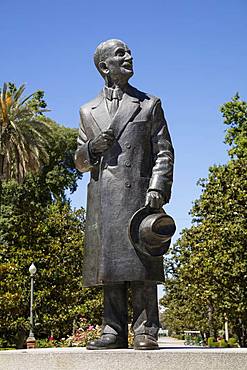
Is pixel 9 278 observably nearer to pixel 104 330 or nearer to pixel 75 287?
pixel 75 287

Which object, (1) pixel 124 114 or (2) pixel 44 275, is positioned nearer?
(1) pixel 124 114

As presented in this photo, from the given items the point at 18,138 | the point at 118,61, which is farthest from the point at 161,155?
the point at 18,138

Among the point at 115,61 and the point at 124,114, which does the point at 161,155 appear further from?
the point at 115,61

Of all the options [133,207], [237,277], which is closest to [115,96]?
[133,207]

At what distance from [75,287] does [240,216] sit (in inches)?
366

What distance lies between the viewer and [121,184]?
6707mm

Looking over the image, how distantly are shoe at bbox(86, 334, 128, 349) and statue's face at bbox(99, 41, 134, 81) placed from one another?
8.60ft

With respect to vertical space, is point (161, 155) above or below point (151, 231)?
above

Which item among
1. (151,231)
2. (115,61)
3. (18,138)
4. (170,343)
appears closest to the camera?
(151,231)

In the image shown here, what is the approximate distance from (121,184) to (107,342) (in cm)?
151

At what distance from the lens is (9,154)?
30.8 metres

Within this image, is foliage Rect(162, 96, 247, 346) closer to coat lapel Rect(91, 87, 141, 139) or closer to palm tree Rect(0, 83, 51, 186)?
palm tree Rect(0, 83, 51, 186)

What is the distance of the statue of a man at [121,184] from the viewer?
6.49 m

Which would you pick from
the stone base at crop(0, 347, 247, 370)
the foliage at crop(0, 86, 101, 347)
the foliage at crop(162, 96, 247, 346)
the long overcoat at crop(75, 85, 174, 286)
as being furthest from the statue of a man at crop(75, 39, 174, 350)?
the foliage at crop(0, 86, 101, 347)
